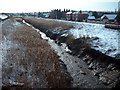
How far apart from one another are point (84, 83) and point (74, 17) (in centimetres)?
6187

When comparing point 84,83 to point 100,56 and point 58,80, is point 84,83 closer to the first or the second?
point 58,80

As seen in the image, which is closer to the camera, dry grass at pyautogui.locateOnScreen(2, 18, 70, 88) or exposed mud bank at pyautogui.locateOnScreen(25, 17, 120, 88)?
dry grass at pyautogui.locateOnScreen(2, 18, 70, 88)

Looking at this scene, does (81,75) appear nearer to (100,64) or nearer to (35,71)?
(100,64)

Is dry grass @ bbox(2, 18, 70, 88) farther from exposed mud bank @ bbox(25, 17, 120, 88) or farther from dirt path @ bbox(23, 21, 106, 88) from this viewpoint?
exposed mud bank @ bbox(25, 17, 120, 88)

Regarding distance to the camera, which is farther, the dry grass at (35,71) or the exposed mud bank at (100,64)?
the exposed mud bank at (100,64)

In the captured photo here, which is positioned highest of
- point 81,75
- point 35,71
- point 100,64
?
point 100,64

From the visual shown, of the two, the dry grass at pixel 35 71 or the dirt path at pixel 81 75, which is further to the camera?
the dirt path at pixel 81 75

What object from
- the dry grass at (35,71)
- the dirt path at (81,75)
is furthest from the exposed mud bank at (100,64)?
the dry grass at (35,71)

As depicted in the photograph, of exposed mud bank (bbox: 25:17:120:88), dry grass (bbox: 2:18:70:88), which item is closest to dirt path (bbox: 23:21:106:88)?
exposed mud bank (bbox: 25:17:120:88)

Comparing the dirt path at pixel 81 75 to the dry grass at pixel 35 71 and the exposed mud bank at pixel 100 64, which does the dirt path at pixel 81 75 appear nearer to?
the exposed mud bank at pixel 100 64

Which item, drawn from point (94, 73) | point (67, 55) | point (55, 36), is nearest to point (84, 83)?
point (94, 73)

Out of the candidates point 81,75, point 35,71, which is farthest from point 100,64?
point 35,71

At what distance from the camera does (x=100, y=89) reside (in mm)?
8344

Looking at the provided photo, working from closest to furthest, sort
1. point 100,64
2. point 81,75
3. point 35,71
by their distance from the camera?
point 35,71 < point 81,75 < point 100,64
